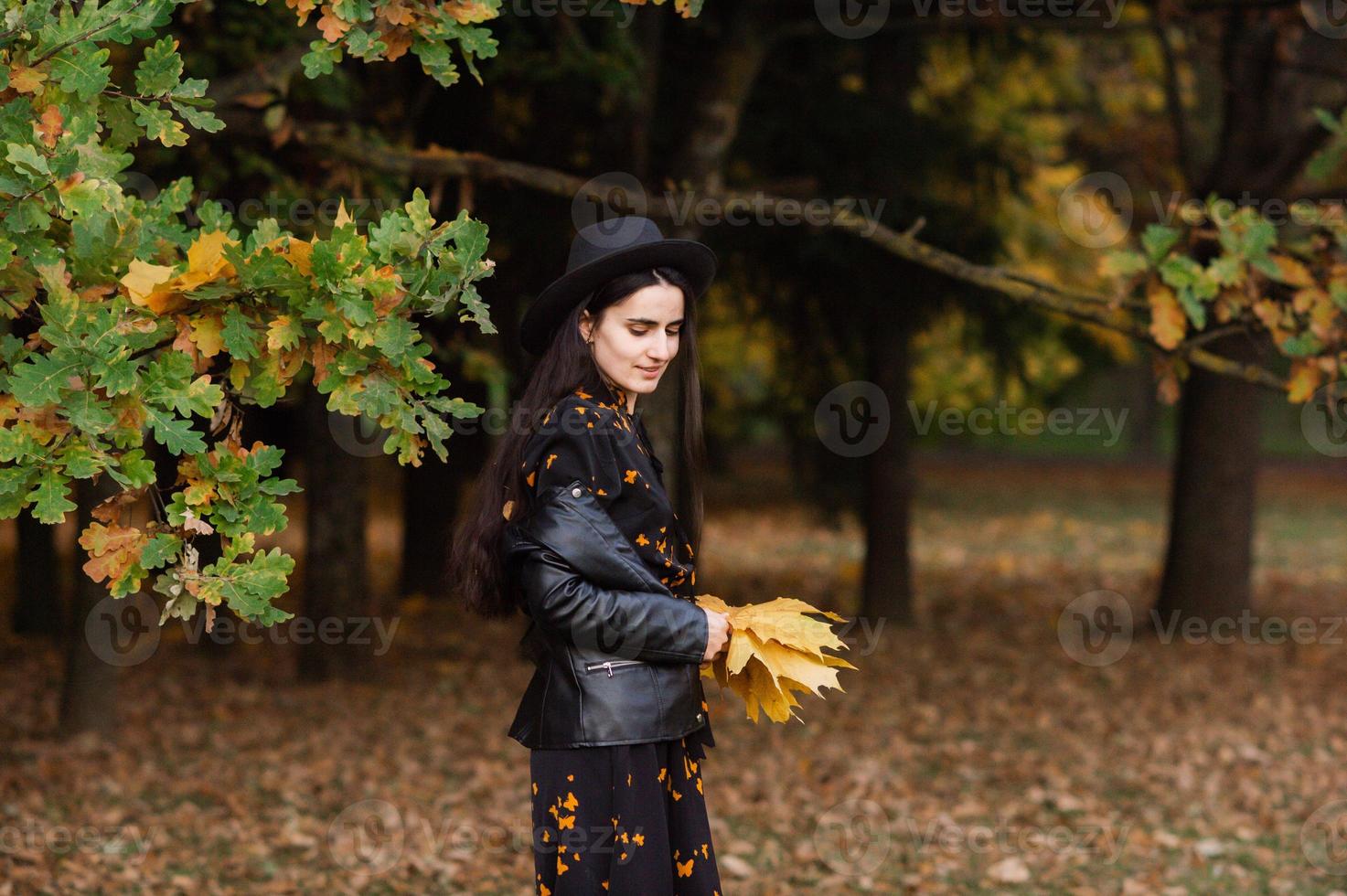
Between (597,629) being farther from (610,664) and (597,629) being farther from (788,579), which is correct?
(788,579)

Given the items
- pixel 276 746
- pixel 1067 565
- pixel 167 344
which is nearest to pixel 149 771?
pixel 276 746

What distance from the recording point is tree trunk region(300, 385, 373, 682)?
8133 millimetres

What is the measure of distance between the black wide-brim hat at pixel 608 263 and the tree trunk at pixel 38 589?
25.0 ft

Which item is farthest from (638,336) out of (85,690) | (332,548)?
(332,548)

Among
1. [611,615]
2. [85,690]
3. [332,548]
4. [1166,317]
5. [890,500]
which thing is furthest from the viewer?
[890,500]

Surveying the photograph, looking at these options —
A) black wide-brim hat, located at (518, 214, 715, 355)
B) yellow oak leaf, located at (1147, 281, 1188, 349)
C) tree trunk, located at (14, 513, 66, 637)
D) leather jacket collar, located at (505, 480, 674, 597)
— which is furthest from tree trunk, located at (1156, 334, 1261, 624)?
tree trunk, located at (14, 513, 66, 637)

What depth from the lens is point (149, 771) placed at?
21.3ft

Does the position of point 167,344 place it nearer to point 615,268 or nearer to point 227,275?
point 227,275

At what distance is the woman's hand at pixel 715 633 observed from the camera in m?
2.93

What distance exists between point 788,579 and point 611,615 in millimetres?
10376

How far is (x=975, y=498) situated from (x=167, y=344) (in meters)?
19.3

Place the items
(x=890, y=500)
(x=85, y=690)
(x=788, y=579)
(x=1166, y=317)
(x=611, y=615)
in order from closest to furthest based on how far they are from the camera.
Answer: (x=611, y=615), (x=1166, y=317), (x=85, y=690), (x=890, y=500), (x=788, y=579)

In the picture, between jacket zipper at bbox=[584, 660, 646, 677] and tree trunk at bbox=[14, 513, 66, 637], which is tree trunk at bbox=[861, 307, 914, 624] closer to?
tree trunk at bbox=[14, 513, 66, 637]

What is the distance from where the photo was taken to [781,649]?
2939mm
